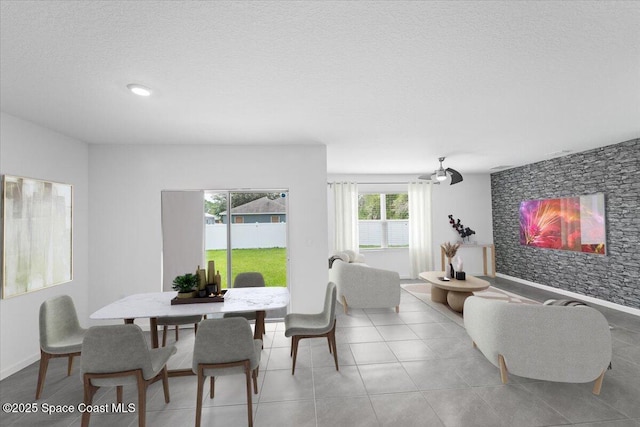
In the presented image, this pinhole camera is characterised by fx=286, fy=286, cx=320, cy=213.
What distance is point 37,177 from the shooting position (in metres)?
3.18

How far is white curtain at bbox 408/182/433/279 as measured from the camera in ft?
22.9

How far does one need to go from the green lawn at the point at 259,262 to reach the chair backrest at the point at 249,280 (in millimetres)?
547

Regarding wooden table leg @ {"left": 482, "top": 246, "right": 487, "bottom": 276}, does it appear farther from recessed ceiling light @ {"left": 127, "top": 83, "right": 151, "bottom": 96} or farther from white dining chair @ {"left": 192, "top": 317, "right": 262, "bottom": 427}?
recessed ceiling light @ {"left": 127, "top": 83, "right": 151, "bottom": 96}

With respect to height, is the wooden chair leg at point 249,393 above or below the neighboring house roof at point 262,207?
below

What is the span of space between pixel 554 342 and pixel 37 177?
533cm

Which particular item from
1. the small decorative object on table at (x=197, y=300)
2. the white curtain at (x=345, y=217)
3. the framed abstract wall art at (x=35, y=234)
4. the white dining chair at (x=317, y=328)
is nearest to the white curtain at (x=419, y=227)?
the white curtain at (x=345, y=217)

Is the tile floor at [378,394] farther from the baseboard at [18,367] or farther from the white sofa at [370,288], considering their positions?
the white sofa at [370,288]

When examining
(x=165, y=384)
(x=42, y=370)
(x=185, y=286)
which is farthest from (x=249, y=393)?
(x=42, y=370)

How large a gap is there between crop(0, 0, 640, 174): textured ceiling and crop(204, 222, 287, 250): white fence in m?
1.29

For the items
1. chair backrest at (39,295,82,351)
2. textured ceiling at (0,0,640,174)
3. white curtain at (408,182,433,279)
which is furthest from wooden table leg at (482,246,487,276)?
chair backrest at (39,295,82,351)

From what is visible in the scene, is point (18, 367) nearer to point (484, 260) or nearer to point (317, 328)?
point (317, 328)

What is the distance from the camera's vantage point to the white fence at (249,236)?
4.13 metres

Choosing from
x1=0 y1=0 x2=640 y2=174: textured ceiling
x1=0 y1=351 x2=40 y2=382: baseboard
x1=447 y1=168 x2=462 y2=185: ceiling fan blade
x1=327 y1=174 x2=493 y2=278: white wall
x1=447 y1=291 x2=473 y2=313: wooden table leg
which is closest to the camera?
x1=0 y1=0 x2=640 y2=174: textured ceiling

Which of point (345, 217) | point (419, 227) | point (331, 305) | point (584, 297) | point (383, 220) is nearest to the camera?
point (331, 305)
